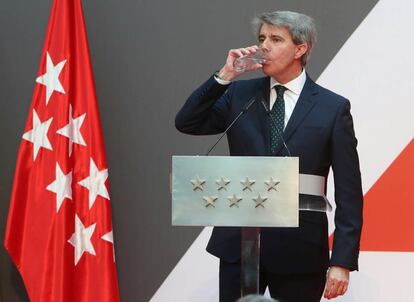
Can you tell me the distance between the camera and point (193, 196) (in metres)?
1.91

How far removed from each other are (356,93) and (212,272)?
A: 3.49 feet

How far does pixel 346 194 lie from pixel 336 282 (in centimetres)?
27

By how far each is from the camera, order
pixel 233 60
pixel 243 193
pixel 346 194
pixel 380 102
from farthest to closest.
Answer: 1. pixel 380 102
2. pixel 346 194
3. pixel 233 60
4. pixel 243 193

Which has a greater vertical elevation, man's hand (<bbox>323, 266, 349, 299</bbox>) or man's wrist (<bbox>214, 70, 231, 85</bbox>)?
man's wrist (<bbox>214, 70, 231, 85</bbox>)

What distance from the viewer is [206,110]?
7.63ft

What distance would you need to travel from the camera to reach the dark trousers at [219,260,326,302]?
87.9 inches

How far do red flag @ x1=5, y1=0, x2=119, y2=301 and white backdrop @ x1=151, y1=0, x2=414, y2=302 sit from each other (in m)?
1.05

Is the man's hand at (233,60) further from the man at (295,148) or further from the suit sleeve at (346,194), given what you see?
the suit sleeve at (346,194)

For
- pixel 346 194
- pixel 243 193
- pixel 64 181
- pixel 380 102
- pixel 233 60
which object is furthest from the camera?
pixel 380 102

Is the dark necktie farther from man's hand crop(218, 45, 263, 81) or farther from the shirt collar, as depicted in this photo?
man's hand crop(218, 45, 263, 81)

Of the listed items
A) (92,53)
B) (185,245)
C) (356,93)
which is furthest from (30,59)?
(356,93)

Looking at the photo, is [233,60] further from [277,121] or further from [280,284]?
[280,284]

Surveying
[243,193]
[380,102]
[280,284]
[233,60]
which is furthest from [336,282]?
[380,102]

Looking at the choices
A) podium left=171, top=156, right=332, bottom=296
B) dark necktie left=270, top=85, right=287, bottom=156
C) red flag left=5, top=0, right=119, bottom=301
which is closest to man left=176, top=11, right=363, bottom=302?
dark necktie left=270, top=85, right=287, bottom=156
